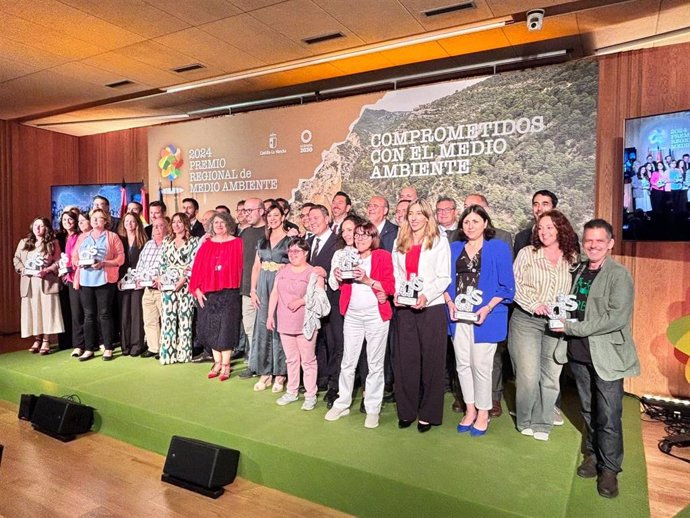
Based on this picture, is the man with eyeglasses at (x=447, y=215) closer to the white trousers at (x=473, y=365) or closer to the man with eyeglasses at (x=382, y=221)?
the man with eyeglasses at (x=382, y=221)

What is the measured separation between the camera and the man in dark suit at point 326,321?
3666mm

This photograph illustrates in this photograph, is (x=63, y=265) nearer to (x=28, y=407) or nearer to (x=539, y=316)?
(x=28, y=407)

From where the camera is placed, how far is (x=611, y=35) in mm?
4359

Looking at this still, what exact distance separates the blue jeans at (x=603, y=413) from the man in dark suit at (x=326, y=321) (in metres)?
1.64

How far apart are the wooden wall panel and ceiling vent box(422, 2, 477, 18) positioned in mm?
1447

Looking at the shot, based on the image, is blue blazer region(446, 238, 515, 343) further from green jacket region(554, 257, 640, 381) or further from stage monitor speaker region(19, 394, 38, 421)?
stage monitor speaker region(19, 394, 38, 421)

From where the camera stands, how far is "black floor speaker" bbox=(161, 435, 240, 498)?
2.87 m

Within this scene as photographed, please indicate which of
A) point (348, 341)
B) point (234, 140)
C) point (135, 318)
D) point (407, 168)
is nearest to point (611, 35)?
point (407, 168)

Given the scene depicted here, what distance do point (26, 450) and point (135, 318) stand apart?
1.76 m

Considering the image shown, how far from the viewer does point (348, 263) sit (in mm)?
3146

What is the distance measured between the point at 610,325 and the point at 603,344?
0.39 feet

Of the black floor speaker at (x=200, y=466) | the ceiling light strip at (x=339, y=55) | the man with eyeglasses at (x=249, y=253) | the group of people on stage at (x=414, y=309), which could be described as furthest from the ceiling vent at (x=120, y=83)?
the black floor speaker at (x=200, y=466)

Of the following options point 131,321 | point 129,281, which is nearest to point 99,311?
point 131,321

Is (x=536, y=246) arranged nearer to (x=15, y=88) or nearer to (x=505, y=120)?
(x=505, y=120)
